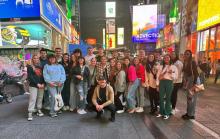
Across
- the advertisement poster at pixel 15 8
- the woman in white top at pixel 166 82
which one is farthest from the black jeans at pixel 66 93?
the advertisement poster at pixel 15 8

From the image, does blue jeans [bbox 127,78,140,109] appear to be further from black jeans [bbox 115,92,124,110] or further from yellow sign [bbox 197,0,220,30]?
yellow sign [bbox 197,0,220,30]

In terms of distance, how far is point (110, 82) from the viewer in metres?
5.76

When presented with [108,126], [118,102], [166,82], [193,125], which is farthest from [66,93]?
[193,125]

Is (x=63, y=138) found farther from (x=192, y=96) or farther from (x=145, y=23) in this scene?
(x=145, y=23)

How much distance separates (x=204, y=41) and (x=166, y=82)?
39.8ft

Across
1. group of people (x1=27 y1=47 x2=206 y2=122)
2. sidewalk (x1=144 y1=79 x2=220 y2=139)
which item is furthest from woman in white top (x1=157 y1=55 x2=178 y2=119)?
sidewalk (x1=144 y1=79 x2=220 y2=139)

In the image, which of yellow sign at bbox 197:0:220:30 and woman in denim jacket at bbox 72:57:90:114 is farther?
yellow sign at bbox 197:0:220:30

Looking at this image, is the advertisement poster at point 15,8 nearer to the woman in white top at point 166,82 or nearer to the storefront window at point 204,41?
the woman in white top at point 166,82

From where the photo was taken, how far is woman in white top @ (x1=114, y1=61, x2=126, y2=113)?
566cm

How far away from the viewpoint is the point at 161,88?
5.16 m

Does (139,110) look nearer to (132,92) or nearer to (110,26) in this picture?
(132,92)

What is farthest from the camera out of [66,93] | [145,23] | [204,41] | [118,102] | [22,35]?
[145,23]

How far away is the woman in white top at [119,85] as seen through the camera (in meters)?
5.66

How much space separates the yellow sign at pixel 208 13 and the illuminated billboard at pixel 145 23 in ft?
61.5
